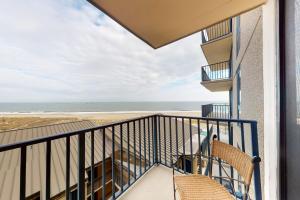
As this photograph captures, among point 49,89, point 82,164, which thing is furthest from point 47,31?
point 49,89

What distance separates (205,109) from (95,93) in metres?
29.1

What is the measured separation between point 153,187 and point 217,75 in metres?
8.15

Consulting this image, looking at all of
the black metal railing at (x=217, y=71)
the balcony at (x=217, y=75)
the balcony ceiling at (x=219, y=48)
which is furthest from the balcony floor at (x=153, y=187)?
the black metal railing at (x=217, y=71)

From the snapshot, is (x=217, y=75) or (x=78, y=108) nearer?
(x=217, y=75)

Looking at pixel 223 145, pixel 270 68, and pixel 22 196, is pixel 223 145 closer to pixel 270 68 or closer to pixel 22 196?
pixel 270 68

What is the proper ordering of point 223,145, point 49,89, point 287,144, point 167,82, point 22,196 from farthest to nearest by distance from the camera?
1. point 167,82
2. point 49,89
3. point 223,145
4. point 287,144
5. point 22,196

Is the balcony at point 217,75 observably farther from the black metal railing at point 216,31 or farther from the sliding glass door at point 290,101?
the sliding glass door at point 290,101

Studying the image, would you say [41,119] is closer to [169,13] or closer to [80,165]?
[80,165]

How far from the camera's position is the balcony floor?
1.92m

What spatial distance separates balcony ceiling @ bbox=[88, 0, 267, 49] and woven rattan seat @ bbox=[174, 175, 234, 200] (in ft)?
5.75

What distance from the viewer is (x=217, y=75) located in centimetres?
880

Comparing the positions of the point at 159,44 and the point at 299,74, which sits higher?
the point at 159,44

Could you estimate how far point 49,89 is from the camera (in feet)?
89.0

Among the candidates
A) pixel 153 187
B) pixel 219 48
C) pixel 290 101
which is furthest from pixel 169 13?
pixel 219 48
